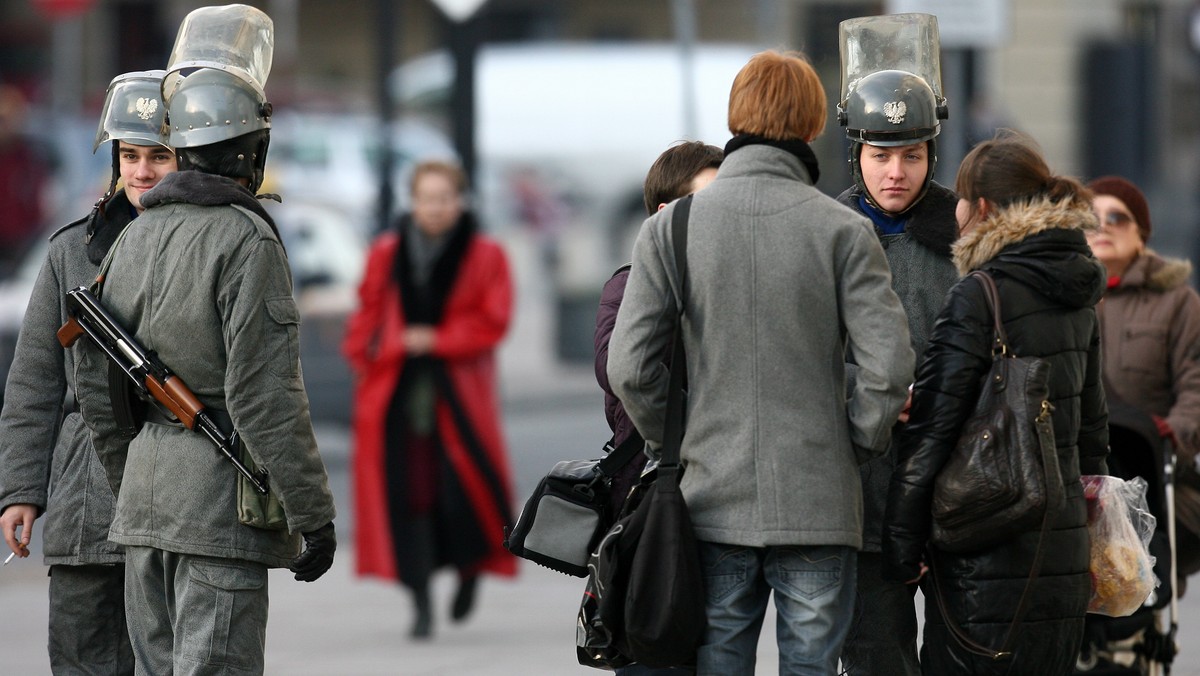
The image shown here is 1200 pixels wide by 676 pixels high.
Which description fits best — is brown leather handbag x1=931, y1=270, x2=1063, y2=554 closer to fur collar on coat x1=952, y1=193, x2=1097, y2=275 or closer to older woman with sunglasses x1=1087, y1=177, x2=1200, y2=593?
fur collar on coat x1=952, y1=193, x2=1097, y2=275

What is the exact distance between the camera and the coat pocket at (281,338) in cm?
432

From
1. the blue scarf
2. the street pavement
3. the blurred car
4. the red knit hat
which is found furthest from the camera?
the blurred car

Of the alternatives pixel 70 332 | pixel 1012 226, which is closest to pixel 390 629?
pixel 70 332

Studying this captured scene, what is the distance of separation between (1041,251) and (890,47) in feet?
2.82

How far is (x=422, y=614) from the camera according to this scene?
7.87 meters

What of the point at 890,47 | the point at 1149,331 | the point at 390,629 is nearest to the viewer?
the point at 890,47

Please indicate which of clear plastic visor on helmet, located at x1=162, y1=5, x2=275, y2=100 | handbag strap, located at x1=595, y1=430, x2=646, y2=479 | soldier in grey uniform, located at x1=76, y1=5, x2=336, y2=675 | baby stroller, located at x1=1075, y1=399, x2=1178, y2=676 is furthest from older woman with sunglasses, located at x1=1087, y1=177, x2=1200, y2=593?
soldier in grey uniform, located at x1=76, y1=5, x2=336, y2=675

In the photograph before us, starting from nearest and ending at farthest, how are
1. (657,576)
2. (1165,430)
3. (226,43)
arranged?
(657,576), (226,43), (1165,430)

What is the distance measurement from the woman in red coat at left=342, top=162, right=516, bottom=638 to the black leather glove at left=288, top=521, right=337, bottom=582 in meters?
3.52

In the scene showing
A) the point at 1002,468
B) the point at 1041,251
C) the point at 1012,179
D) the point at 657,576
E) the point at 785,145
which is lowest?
the point at 657,576

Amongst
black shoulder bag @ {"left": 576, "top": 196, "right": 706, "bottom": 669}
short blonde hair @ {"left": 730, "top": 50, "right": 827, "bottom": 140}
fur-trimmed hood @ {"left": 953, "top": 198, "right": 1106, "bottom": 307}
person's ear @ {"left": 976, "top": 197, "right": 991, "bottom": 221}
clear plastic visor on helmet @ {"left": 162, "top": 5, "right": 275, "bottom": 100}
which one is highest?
clear plastic visor on helmet @ {"left": 162, "top": 5, "right": 275, "bottom": 100}

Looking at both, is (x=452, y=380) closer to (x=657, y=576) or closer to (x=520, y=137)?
(x=657, y=576)

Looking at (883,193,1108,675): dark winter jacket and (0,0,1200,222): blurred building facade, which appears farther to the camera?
(0,0,1200,222): blurred building facade

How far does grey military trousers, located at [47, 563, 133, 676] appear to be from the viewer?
480 cm
